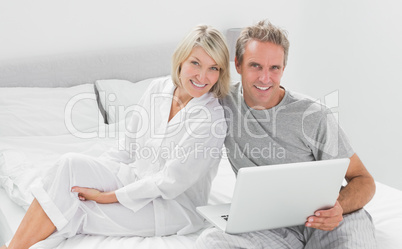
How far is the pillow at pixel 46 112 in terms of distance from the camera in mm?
2645

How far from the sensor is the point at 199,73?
189 centimetres

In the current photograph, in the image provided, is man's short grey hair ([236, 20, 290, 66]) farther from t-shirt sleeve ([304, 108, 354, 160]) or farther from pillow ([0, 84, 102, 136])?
pillow ([0, 84, 102, 136])

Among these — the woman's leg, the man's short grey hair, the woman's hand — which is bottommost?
the woman's leg

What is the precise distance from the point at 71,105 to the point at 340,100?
1.80 m

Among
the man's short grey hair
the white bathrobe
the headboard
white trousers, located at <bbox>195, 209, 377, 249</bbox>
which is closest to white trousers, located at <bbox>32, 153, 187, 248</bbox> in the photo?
the white bathrobe

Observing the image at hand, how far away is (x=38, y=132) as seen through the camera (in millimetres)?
2652

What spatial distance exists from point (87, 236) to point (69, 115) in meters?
1.07

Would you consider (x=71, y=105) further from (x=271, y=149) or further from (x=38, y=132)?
(x=271, y=149)

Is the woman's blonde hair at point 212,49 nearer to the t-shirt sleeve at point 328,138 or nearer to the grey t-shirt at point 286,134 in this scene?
the grey t-shirt at point 286,134

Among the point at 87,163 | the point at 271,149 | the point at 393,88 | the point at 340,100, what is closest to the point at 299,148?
the point at 271,149

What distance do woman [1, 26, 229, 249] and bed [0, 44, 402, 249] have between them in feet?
0.31

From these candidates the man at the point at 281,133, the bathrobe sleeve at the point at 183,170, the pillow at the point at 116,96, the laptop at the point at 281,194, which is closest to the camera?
the laptop at the point at 281,194

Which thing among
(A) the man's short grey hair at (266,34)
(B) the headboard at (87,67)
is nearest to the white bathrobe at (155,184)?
(A) the man's short grey hair at (266,34)

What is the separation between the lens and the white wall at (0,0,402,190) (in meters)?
2.89
